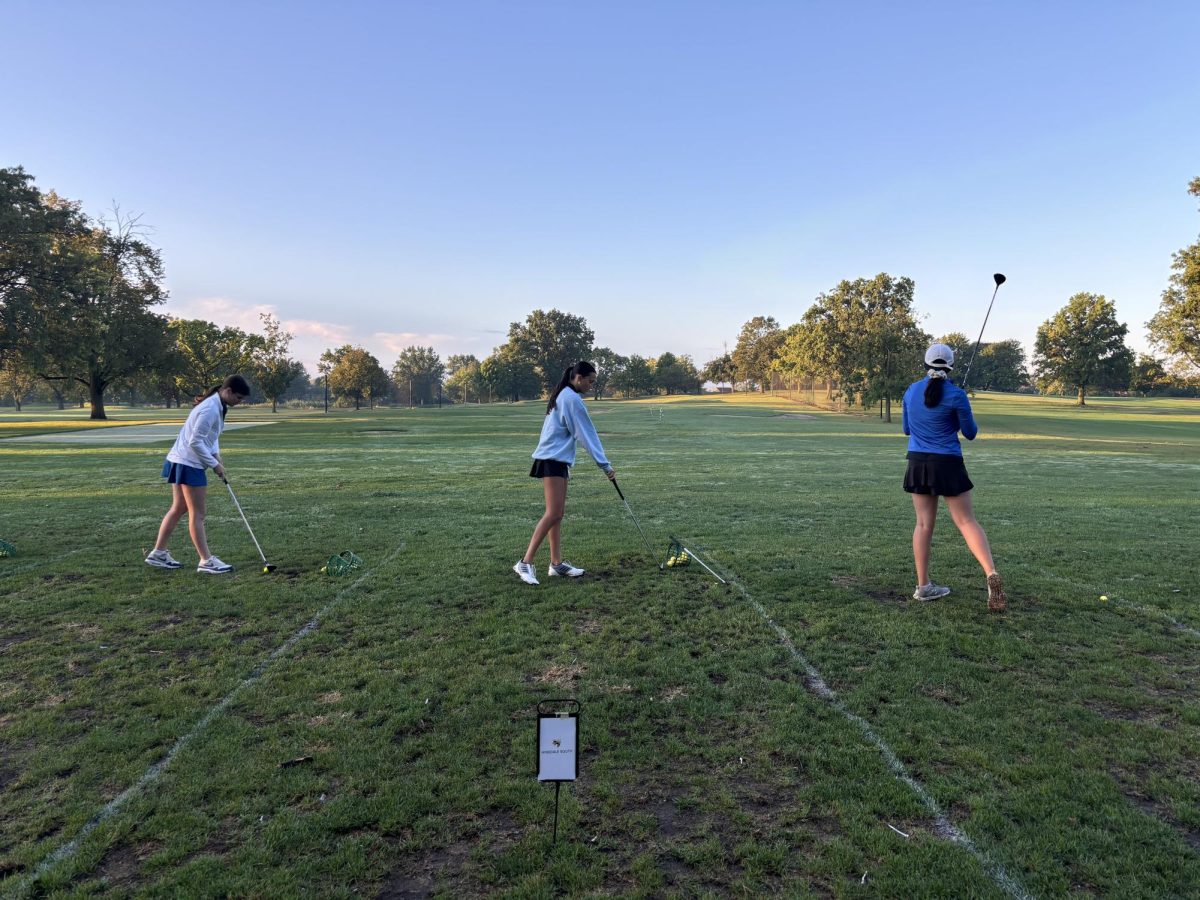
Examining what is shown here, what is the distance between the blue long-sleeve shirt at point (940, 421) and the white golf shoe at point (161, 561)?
7.87 meters

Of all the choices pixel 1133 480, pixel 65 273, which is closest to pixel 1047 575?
pixel 1133 480

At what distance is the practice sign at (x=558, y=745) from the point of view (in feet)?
8.48

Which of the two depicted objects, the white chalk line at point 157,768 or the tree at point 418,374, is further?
the tree at point 418,374

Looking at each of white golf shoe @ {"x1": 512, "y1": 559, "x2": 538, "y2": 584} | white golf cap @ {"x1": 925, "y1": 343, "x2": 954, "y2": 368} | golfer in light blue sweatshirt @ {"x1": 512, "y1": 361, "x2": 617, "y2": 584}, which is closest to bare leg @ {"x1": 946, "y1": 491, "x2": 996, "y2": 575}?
white golf cap @ {"x1": 925, "y1": 343, "x2": 954, "y2": 368}

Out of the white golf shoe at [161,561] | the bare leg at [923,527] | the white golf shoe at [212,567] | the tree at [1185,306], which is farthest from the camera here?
the tree at [1185,306]

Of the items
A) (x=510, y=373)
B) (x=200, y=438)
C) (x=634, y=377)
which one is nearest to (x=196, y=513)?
(x=200, y=438)

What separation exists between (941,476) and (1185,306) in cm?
3721

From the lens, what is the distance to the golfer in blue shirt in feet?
19.0

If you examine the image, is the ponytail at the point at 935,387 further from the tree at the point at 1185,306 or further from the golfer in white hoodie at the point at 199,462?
the tree at the point at 1185,306

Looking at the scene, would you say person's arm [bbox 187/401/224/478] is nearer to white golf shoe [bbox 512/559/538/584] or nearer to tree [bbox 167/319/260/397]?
white golf shoe [bbox 512/559/538/584]

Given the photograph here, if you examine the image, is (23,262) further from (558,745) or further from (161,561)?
(558,745)

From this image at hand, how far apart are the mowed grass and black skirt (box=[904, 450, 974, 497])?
1.12 metres

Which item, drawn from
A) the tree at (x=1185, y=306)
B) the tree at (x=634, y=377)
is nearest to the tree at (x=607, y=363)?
the tree at (x=634, y=377)

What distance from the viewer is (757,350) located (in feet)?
367
